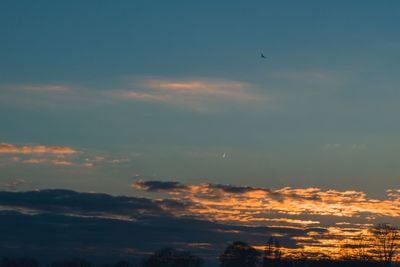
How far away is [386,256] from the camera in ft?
635
